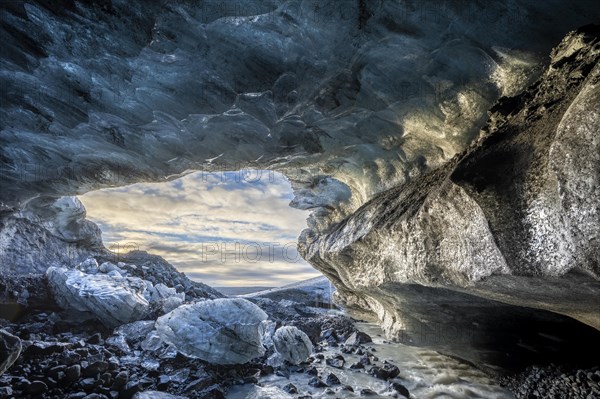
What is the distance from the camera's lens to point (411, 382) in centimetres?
538

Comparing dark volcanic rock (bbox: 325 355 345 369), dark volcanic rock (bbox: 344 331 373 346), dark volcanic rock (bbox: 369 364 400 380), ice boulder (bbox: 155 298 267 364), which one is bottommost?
dark volcanic rock (bbox: 344 331 373 346)

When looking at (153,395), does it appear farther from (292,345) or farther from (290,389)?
(292,345)

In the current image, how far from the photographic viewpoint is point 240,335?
5.67 meters

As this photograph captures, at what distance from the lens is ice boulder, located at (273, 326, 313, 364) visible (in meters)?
6.16

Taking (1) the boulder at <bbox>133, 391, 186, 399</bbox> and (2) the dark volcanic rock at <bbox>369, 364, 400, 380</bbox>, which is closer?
(1) the boulder at <bbox>133, 391, 186, 399</bbox>

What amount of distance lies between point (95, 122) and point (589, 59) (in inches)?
277

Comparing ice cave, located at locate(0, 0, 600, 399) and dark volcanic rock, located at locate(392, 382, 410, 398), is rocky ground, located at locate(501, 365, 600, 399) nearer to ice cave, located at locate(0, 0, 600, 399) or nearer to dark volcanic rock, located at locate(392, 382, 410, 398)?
ice cave, located at locate(0, 0, 600, 399)

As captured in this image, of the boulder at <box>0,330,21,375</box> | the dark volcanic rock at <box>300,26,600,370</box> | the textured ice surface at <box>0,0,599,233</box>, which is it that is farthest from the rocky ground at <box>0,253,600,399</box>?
the textured ice surface at <box>0,0,599,233</box>

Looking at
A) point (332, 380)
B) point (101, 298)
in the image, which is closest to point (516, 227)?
point (332, 380)

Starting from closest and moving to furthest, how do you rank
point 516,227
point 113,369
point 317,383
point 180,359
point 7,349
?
point 516,227 < point 7,349 < point 113,369 < point 317,383 < point 180,359

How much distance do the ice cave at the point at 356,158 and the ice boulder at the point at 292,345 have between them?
1.2 inches

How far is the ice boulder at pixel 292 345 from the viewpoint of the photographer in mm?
6160

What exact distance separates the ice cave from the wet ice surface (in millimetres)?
53

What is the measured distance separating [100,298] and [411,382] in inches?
298
